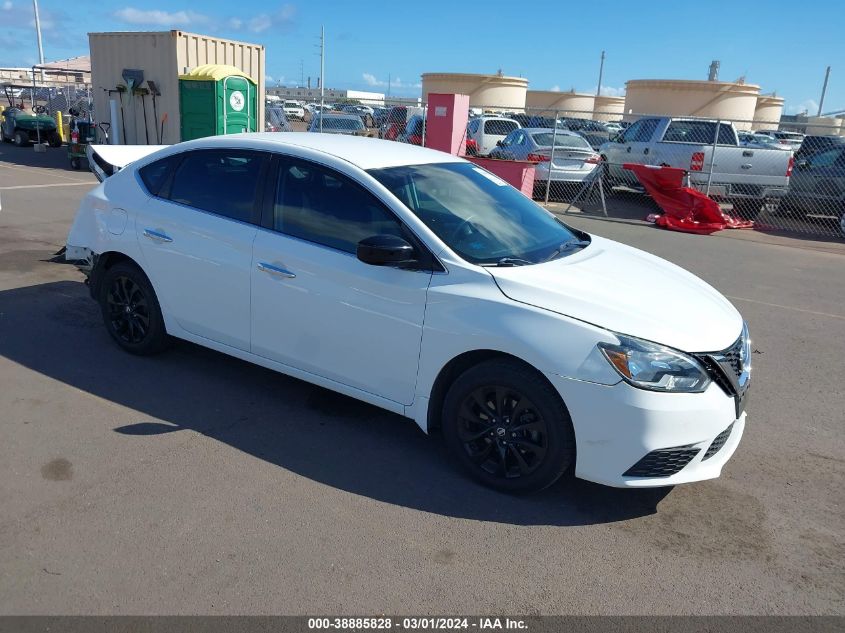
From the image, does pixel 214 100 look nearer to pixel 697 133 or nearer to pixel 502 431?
pixel 697 133

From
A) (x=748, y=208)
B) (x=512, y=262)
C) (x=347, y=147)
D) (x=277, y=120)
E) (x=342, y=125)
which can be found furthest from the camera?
(x=277, y=120)

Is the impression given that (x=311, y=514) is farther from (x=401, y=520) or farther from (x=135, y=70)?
(x=135, y=70)

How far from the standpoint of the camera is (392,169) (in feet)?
13.9

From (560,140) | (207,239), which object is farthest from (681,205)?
(207,239)

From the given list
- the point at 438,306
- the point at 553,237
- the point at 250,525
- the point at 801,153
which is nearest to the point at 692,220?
the point at 801,153

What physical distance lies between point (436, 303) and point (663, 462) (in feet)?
4.43

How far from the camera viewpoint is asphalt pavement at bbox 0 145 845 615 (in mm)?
2900

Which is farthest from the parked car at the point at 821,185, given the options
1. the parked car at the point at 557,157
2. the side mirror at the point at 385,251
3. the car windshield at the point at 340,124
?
the car windshield at the point at 340,124

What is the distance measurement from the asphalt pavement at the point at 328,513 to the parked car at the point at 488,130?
15.6m

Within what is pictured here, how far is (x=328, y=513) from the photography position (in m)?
3.41

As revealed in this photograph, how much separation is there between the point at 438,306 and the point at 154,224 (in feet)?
7.66

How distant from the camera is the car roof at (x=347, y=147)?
4.28 m

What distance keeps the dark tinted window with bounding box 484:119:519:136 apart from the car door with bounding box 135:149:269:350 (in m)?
16.5

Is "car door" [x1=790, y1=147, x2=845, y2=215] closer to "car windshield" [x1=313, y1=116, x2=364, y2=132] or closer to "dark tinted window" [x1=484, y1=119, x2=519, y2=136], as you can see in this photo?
"dark tinted window" [x1=484, y1=119, x2=519, y2=136]
